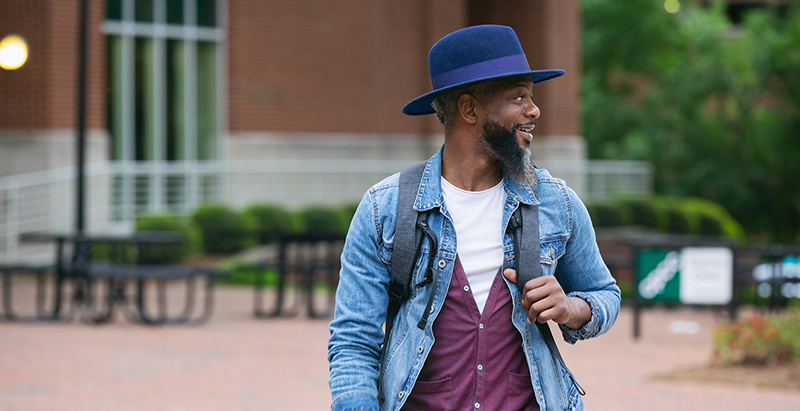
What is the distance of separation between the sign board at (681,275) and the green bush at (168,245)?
8019mm

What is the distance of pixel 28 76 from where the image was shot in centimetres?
1850

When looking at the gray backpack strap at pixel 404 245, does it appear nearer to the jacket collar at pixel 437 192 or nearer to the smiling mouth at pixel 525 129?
the jacket collar at pixel 437 192

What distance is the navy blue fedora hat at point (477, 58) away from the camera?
8.86 feet

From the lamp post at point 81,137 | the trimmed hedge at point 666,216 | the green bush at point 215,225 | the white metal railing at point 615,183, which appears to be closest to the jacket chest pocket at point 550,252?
the lamp post at point 81,137

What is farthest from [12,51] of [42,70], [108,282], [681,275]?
[681,275]

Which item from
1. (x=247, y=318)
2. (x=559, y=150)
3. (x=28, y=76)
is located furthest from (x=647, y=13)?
(x=247, y=318)

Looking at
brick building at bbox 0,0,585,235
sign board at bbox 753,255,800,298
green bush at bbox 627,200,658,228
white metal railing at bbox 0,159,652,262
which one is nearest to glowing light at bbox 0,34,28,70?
white metal railing at bbox 0,159,652,262

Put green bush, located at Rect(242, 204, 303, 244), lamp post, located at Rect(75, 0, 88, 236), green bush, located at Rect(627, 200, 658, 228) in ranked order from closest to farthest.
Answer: lamp post, located at Rect(75, 0, 88, 236) → green bush, located at Rect(242, 204, 303, 244) → green bush, located at Rect(627, 200, 658, 228)

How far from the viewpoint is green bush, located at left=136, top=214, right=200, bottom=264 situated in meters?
16.9

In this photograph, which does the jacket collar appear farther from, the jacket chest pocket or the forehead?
the forehead

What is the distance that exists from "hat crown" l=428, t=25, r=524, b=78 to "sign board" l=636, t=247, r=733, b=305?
8965mm

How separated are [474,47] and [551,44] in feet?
76.6

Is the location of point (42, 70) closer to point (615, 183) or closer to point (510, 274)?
point (615, 183)

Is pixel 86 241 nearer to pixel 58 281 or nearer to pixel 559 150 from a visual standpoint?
pixel 58 281
